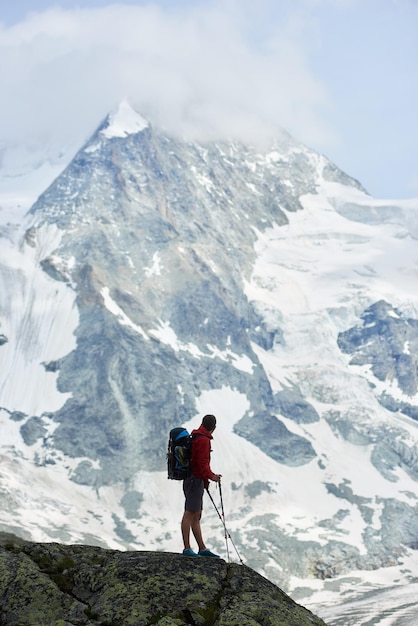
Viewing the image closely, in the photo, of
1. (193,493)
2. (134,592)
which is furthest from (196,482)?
(134,592)

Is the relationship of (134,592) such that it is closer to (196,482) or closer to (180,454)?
(196,482)

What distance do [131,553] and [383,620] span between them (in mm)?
158965

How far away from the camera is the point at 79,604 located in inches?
781

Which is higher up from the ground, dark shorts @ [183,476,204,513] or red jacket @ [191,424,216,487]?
red jacket @ [191,424,216,487]

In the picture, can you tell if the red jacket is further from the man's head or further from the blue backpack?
the man's head

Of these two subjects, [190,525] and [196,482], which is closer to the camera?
[196,482]

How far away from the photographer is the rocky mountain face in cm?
1928

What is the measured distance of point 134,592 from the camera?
1978 centimetres

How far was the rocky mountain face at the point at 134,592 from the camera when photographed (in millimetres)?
19281

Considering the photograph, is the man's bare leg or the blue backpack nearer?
the man's bare leg

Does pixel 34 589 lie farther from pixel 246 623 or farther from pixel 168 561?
pixel 246 623

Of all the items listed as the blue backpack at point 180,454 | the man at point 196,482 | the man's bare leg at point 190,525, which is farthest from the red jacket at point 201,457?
the man's bare leg at point 190,525

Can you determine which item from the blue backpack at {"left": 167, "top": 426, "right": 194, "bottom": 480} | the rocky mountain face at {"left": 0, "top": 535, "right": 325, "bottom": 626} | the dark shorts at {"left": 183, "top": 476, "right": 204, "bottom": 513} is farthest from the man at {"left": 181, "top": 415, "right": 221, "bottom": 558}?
the rocky mountain face at {"left": 0, "top": 535, "right": 325, "bottom": 626}

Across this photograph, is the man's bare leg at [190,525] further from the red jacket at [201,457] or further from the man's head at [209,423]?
the man's head at [209,423]
